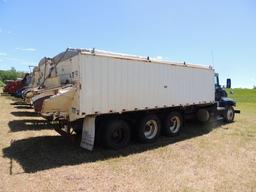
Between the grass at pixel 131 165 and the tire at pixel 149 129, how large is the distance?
0.98 ft

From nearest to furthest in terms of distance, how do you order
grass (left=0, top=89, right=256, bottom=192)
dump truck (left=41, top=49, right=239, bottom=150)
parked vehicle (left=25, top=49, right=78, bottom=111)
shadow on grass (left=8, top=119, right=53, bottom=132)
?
grass (left=0, top=89, right=256, bottom=192), dump truck (left=41, top=49, right=239, bottom=150), parked vehicle (left=25, top=49, right=78, bottom=111), shadow on grass (left=8, top=119, right=53, bottom=132)

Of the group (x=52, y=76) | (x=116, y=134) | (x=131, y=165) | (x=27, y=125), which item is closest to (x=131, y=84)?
(x=116, y=134)

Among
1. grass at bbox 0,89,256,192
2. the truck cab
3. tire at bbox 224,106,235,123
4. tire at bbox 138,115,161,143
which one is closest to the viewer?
grass at bbox 0,89,256,192

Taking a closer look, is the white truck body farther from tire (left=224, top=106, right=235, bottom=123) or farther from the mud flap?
tire (left=224, top=106, right=235, bottom=123)

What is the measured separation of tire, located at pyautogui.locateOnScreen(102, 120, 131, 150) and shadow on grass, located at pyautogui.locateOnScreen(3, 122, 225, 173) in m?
0.22

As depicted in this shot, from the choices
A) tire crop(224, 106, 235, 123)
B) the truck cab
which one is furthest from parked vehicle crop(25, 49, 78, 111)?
tire crop(224, 106, 235, 123)

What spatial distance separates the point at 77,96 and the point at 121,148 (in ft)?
7.92

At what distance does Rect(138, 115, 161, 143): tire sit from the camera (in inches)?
413

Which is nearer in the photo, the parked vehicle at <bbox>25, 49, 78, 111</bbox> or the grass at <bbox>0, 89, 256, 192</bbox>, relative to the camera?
the grass at <bbox>0, 89, 256, 192</bbox>

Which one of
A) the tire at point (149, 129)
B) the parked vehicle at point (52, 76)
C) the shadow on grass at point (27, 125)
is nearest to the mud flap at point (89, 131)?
the parked vehicle at point (52, 76)

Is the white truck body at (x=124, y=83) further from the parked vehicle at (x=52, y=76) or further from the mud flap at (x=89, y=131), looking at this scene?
the mud flap at (x=89, y=131)

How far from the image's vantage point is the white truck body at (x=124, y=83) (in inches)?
340

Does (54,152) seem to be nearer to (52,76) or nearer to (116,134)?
(116,134)

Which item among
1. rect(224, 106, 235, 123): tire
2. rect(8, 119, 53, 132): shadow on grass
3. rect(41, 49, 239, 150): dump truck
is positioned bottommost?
rect(8, 119, 53, 132): shadow on grass
